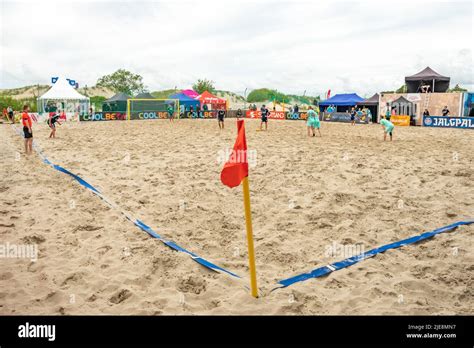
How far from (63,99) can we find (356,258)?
34.3 m

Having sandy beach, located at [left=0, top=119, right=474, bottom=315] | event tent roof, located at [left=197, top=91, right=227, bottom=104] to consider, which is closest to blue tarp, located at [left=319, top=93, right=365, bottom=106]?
event tent roof, located at [left=197, top=91, right=227, bottom=104]

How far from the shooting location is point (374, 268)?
4.37m

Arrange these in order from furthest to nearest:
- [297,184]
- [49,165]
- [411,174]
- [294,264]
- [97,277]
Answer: [49,165], [411,174], [297,184], [294,264], [97,277]

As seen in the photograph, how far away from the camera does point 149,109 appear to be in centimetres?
3644

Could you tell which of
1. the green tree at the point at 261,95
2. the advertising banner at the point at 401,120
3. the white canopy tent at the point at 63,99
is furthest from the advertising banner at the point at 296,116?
the green tree at the point at 261,95

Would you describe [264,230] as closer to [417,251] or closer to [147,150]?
[417,251]

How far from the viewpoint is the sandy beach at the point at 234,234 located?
3719mm

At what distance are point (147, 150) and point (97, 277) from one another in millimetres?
8325

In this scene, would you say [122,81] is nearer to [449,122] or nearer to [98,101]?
[98,101]

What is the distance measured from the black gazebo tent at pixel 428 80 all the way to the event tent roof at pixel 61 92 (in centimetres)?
3000

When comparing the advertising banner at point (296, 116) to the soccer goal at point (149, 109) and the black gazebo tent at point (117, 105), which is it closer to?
the soccer goal at point (149, 109)

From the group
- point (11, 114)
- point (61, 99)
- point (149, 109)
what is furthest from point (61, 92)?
point (149, 109)

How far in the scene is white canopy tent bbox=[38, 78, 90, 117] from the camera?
3266 centimetres

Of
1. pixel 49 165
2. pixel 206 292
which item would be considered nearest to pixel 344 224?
pixel 206 292
